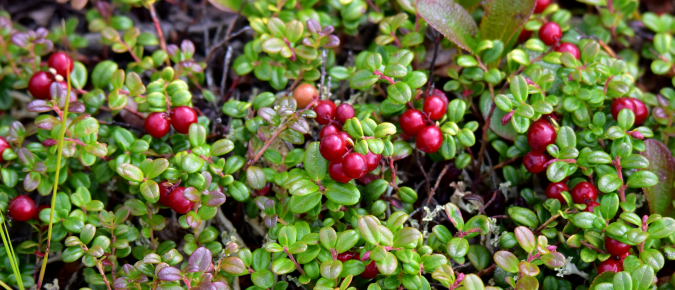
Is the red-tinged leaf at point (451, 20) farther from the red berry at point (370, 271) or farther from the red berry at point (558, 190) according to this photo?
the red berry at point (370, 271)

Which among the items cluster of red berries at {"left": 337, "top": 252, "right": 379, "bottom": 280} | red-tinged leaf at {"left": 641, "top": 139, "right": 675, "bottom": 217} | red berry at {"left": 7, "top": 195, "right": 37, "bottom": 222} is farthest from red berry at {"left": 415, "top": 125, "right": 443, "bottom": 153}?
red berry at {"left": 7, "top": 195, "right": 37, "bottom": 222}

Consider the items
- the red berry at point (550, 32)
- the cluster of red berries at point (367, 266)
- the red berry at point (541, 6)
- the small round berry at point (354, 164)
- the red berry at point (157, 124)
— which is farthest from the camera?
the red berry at point (541, 6)

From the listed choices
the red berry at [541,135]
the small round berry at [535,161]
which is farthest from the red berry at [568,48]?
the small round berry at [535,161]

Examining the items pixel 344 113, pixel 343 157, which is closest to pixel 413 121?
pixel 344 113

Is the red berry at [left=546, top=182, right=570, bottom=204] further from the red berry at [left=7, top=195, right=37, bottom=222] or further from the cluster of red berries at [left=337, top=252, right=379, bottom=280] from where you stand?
the red berry at [left=7, top=195, right=37, bottom=222]

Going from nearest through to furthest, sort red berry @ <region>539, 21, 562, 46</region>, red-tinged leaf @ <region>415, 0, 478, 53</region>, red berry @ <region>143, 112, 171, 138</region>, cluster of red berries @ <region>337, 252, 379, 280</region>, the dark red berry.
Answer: cluster of red berries @ <region>337, 252, 379, 280</region> < the dark red berry < red berry @ <region>143, 112, 171, 138</region> < red-tinged leaf @ <region>415, 0, 478, 53</region> < red berry @ <region>539, 21, 562, 46</region>

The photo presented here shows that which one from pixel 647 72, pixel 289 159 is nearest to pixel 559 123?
pixel 647 72
